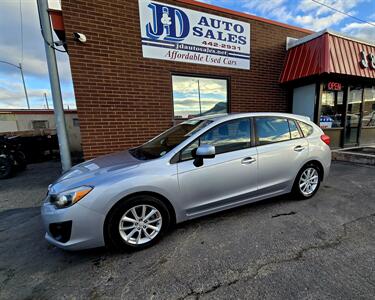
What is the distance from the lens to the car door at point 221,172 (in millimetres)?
2586

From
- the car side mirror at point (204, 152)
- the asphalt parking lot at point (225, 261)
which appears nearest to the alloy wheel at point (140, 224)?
the asphalt parking lot at point (225, 261)

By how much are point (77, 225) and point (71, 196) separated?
12.3 inches

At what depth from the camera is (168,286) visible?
73.5 inches

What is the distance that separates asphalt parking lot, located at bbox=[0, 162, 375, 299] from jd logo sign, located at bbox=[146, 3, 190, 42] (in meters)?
4.68

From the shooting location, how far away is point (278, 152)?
10.3ft

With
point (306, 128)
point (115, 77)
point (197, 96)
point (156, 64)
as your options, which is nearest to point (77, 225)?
point (306, 128)

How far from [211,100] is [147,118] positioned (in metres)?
2.16

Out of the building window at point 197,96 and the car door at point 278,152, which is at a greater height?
the building window at point 197,96

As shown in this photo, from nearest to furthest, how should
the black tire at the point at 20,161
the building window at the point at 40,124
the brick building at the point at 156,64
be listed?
the brick building at the point at 156,64, the black tire at the point at 20,161, the building window at the point at 40,124

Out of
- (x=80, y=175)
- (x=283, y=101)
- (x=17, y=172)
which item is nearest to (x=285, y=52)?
(x=283, y=101)

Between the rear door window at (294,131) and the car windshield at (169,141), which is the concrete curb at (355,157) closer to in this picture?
the rear door window at (294,131)

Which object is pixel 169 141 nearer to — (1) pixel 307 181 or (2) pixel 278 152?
(2) pixel 278 152

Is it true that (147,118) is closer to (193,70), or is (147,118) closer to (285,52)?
(193,70)

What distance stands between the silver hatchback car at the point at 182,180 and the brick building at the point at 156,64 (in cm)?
238
